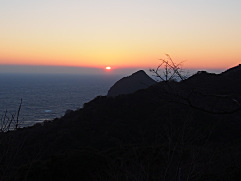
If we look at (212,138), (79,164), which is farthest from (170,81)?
(212,138)

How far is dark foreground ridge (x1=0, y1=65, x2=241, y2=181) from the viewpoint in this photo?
17.4 ft

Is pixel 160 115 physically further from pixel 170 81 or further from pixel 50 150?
pixel 170 81

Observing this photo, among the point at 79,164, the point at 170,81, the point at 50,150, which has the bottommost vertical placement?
the point at 50,150

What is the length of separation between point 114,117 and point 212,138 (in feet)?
40.7

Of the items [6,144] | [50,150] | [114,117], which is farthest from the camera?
[114,117]

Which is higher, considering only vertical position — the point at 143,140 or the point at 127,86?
the point at 127,86

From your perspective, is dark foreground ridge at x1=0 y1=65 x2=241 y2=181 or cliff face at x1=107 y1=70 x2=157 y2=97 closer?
dark foreground ridge at x1=0 y1=65 x2=241 y2=181

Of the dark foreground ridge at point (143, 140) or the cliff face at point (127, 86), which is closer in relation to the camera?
the dark foreground ridge at point (143, 140)

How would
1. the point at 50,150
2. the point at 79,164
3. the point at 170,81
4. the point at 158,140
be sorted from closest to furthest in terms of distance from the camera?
the point at 170,81
the point at 79,164
the point at 158,140
the point at 50,150

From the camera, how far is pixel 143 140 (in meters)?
23.3

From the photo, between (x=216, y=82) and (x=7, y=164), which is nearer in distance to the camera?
(x=7, y=164)

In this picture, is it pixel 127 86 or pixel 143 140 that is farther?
pixel 127 86

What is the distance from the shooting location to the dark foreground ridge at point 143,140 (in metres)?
5.29

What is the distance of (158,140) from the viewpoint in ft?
74.8
